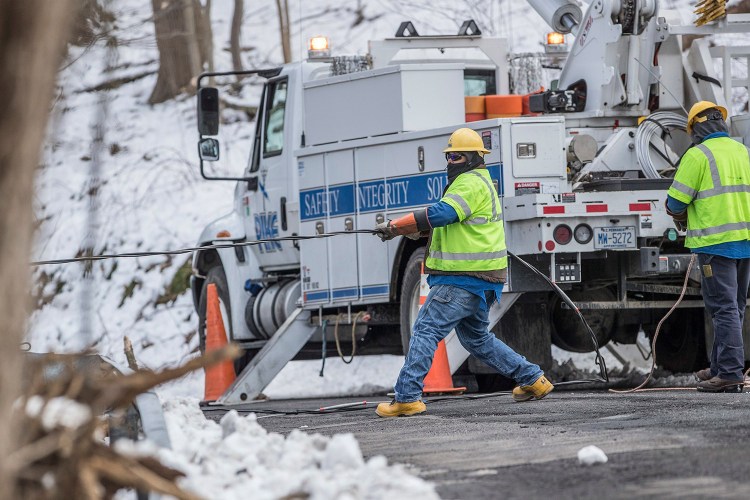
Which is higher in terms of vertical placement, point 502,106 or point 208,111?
point 208,111

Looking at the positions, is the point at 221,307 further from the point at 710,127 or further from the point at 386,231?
the point at 710,127

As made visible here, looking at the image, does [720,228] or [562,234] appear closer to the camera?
[720,228]

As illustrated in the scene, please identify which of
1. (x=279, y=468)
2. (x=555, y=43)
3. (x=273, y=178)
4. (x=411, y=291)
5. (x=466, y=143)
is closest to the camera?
(x=279, y=468)

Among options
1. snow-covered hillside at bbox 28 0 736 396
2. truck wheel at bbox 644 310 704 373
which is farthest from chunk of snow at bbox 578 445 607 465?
snow-covered hillside at bbox 28 0 736 396

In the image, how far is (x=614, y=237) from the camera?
10062mm

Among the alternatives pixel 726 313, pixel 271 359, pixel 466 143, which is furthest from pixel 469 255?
pixel 271 359

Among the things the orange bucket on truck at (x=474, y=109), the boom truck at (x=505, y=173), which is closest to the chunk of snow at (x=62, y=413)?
the boom truck at (x=505, y=173)

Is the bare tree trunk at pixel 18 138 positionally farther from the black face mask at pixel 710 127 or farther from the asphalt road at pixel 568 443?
the black face mask at pixel 710 127

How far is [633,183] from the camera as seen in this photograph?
1020 cm

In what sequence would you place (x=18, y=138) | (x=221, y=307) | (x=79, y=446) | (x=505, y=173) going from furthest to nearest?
(x=221, y=307) < (x=505, y=173) < (x=79, y=446) < (x=18, y=138)

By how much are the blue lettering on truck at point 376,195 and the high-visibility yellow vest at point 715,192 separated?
1.45m

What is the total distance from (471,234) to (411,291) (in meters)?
2.26

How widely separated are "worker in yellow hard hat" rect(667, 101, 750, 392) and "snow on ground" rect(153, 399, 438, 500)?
4212 mm

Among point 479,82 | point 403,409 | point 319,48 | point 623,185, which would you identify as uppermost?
point 319,48
